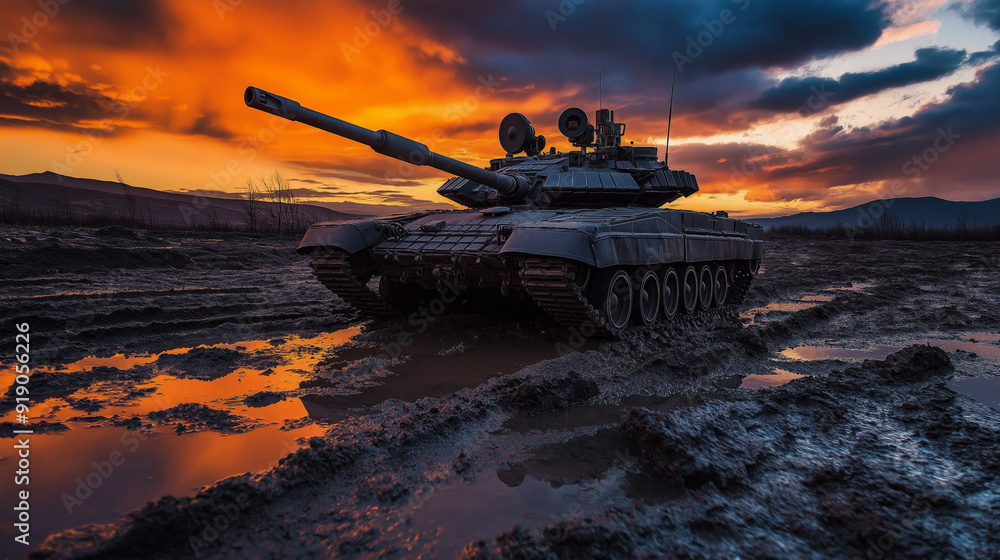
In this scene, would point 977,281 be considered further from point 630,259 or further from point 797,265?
point 630,259

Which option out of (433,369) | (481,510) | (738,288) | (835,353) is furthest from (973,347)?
(481,510)

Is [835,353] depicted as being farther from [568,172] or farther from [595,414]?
[568,172]

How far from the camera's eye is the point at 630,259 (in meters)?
6.53

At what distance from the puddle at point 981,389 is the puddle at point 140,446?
4.70m

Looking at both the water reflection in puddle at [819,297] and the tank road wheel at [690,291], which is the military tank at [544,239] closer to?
the tank road wheel at [690,291]

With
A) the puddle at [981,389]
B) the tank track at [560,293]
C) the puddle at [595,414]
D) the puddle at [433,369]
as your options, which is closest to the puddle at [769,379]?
the puddle at [595,414]

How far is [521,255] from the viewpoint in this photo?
611 centimetres

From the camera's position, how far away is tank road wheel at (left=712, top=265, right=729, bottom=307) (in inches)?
393

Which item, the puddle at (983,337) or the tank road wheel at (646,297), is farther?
the tank road wheel at (646,297)

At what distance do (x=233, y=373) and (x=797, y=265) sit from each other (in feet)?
62.6

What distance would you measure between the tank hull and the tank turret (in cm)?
42

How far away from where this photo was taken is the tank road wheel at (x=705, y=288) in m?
9.27

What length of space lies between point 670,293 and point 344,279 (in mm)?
4408

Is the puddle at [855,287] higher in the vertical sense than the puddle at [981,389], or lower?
lower
